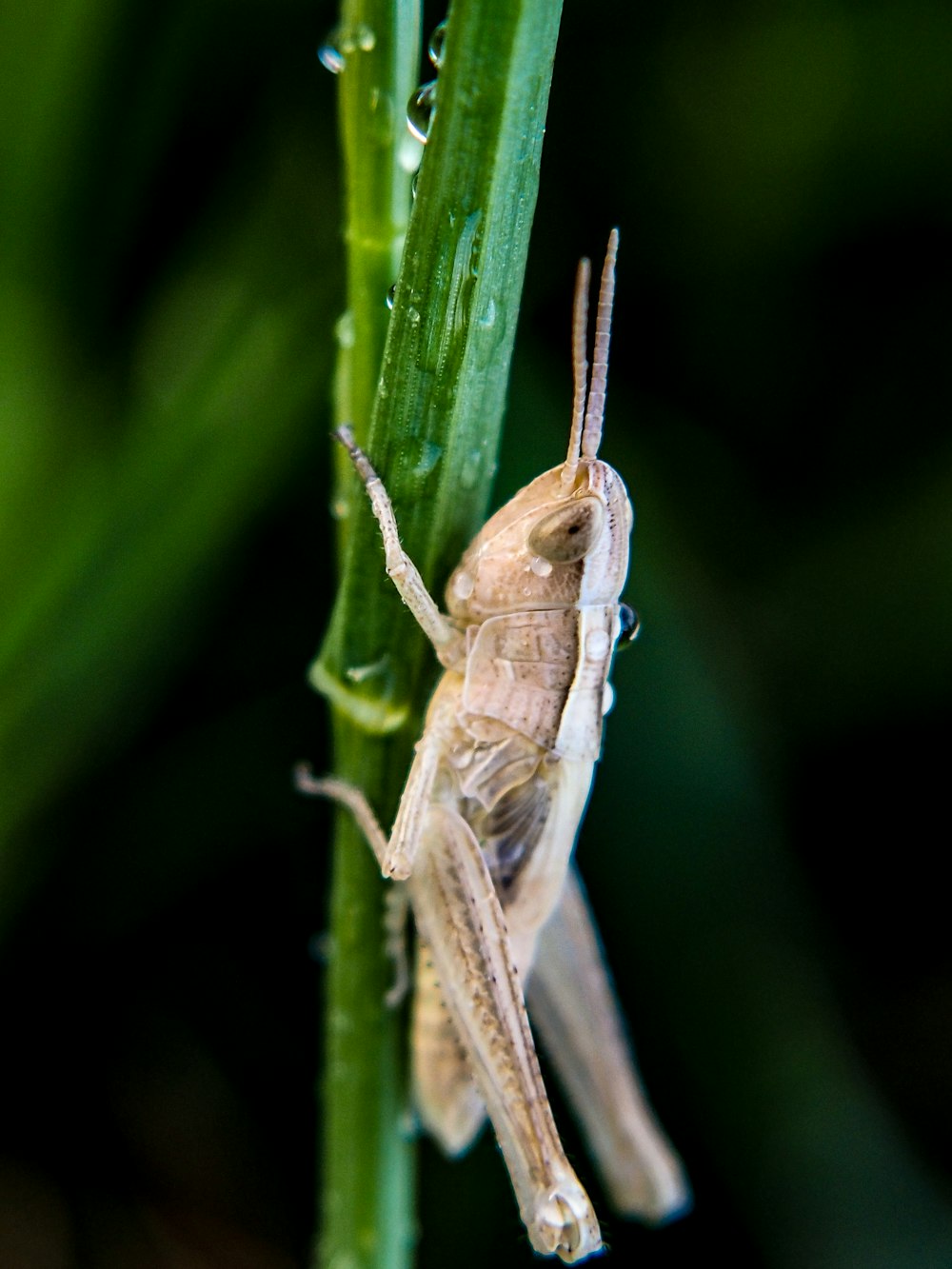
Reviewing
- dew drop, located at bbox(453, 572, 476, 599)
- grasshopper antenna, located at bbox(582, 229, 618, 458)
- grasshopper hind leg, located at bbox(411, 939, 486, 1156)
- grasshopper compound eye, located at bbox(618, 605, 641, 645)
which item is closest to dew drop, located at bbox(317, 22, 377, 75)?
grasshopper antenna, located at bbox(582, 229, 618, 458)

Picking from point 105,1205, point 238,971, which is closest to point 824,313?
point 238,971

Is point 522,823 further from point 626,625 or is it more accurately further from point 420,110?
point 420,110

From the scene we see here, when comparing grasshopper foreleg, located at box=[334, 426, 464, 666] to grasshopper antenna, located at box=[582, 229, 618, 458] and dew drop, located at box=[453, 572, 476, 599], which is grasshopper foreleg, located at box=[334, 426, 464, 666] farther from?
grasshopper antenna, located at box=[582, 229, 618, 458]

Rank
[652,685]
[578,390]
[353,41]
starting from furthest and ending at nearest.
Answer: [652,685], [578,390], [353,41]

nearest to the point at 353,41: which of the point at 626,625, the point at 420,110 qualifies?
the point at 420,110

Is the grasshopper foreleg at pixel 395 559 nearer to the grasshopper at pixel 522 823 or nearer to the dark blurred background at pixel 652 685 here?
the grasshopper at pixel 522 823

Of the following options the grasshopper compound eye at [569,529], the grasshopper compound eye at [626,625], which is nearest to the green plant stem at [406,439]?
the grasshopper compound eye at [569,529]

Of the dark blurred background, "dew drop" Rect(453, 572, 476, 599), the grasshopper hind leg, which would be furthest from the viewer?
the dark blurred background
